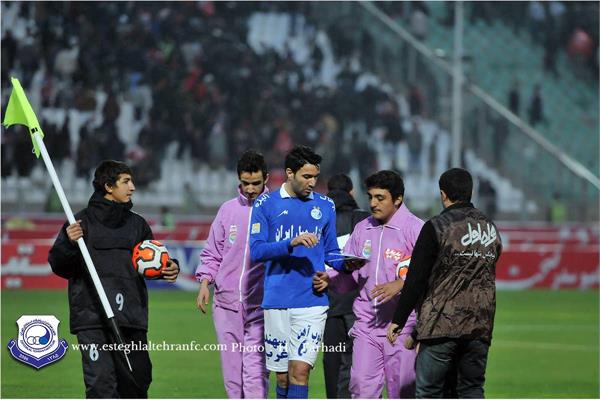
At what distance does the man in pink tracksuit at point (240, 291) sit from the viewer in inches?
388

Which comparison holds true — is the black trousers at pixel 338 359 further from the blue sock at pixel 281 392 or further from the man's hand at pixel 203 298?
the blue sock at pixel 281 392

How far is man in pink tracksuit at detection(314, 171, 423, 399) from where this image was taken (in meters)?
9.05

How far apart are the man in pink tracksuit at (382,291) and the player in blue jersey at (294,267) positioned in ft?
0.88

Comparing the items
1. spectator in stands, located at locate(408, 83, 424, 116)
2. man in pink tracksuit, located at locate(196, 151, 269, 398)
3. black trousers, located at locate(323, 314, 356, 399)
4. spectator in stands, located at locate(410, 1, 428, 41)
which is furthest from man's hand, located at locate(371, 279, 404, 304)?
spectator in stands, located at locate(410, 1, 428, 41)

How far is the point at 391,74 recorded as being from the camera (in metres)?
39.1

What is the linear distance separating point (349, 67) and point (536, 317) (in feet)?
53.3

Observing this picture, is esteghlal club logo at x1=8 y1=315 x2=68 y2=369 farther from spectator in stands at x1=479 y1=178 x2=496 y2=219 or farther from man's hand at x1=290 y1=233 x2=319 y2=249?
spectator in stands at x1=479 y1=178 x2=496 y2=219

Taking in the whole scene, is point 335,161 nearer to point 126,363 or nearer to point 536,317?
point 536,317

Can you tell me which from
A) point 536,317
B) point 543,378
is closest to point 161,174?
point 536,317

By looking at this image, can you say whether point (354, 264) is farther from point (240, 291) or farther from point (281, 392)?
point (240, 291)

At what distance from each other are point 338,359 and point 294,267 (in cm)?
217

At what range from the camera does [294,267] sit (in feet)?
29.4

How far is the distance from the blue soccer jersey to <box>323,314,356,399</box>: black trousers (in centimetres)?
194

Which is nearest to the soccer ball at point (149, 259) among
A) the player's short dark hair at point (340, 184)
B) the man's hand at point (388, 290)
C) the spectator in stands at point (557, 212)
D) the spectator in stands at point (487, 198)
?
the man's hand at point (388, 290)
